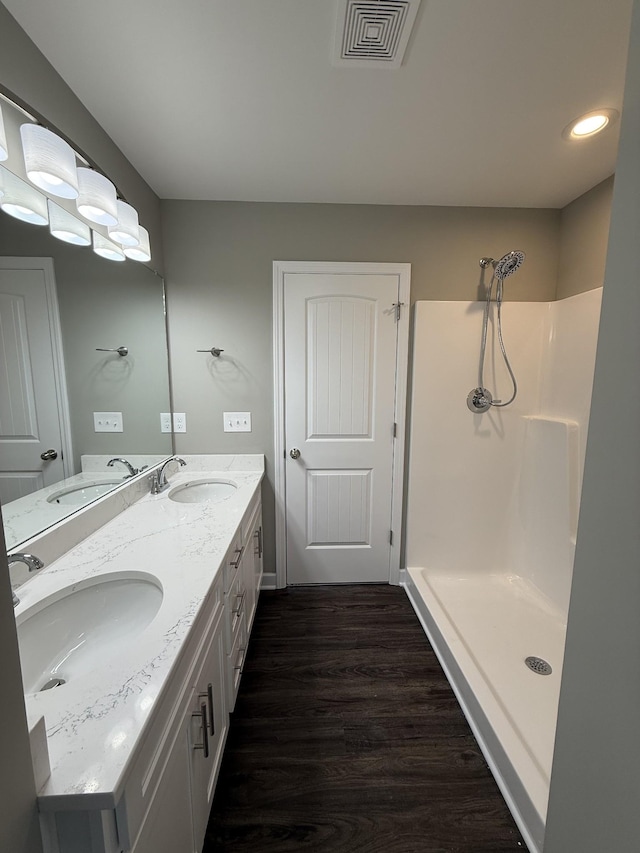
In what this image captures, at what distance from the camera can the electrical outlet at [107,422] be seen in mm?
1425

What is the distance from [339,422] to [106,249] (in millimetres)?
1480

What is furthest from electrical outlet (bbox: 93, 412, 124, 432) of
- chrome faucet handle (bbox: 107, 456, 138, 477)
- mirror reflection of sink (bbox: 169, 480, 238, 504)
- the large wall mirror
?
mirror reflection of sink (bbox: 169, 480, 238, 504)

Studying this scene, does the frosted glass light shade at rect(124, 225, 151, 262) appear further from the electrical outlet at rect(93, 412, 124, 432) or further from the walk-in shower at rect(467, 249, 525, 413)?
the walk-in shower at rect(467, 249, 525, 413)

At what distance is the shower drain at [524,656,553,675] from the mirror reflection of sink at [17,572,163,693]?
1.76 metres

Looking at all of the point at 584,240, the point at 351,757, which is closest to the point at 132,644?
the point at 351,757

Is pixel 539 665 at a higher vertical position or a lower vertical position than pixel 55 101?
lower

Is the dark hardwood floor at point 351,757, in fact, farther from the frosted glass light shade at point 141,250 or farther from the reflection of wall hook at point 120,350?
the frosted glass light shade at point 141,250

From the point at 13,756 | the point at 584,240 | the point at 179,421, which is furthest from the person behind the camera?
the point at 179,421

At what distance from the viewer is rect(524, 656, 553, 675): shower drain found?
61.6 inches

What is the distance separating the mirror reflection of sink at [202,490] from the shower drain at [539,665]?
1741 mm

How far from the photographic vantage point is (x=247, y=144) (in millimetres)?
1499

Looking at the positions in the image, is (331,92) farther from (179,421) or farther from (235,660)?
(235,660)

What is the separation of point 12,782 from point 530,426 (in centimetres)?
248

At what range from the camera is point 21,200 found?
100cm
